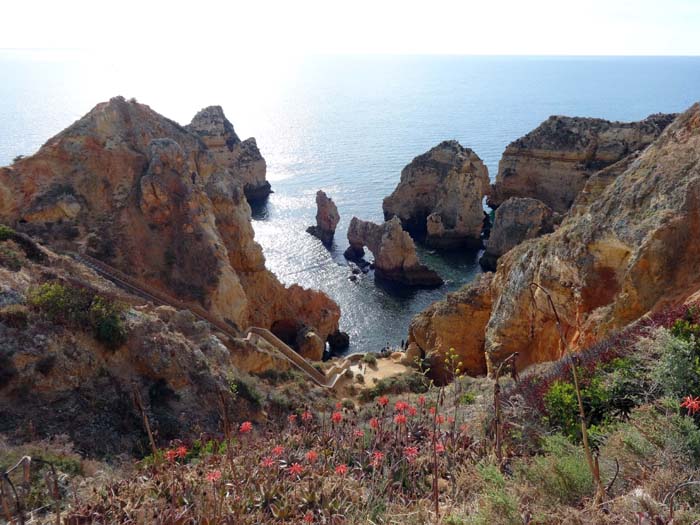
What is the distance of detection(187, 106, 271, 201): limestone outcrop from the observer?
7331cm

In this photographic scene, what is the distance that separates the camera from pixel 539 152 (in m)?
63.2

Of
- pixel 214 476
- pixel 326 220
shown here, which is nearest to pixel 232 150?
pixel 326 220

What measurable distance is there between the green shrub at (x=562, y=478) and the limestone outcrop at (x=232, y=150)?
69412mm

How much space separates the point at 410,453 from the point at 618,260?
11.1 metres

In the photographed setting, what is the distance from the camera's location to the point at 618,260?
15000 millimetres

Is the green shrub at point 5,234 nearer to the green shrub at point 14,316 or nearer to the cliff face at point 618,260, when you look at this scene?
the green shrub at point 14,316

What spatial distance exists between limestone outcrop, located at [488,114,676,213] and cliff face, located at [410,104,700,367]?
45053 millimetres

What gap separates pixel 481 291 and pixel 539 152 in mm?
44736

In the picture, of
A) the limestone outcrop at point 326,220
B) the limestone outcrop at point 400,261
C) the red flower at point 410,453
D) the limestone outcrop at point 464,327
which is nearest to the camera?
the red flower at point 410,453

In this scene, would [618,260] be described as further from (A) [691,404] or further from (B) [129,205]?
(B) [129,205]

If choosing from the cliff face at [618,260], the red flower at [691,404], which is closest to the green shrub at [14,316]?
the cliff face at [618,260]

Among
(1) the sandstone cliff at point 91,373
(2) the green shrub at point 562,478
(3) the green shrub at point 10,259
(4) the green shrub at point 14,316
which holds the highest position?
(2) the green shrub at point 562,478

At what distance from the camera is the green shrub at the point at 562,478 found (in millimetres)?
5730

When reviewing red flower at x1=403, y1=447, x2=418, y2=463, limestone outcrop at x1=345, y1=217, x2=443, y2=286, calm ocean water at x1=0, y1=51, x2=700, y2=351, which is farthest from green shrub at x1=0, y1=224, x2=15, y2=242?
limestone outcrop at x1=345, y1=217, x2=443, y2=286
